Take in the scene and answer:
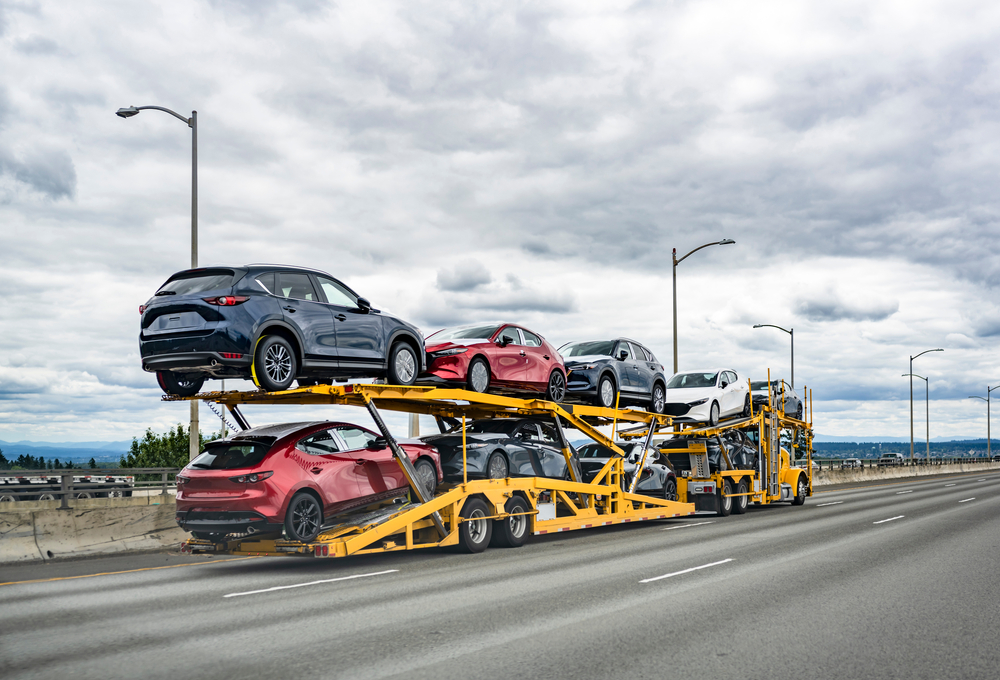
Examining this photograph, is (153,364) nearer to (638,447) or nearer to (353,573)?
(353,573)

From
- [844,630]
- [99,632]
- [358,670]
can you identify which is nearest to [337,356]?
[99,632]

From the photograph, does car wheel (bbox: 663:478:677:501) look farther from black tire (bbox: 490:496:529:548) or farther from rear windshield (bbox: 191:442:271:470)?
rear windshield (bbox: 191:442:271:470)

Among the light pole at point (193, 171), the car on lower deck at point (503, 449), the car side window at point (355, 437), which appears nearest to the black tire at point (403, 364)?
the car side window at point (355, 437)

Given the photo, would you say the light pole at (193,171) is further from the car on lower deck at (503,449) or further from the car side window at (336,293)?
the car side window at (336,293)

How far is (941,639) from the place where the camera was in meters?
7.46

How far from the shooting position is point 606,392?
18344 mm

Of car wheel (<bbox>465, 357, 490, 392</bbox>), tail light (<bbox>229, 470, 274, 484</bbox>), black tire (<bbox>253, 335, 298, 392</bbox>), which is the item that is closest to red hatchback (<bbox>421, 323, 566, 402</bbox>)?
car wheel (<bbox>465, 357, 490, 392</bbox>)

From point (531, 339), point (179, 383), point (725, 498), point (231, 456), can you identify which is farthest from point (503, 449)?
point (725, 498)

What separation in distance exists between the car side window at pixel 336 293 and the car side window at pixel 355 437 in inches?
66.9

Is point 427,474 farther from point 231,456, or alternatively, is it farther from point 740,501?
point 740,501

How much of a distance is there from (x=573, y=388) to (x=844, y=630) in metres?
10.4

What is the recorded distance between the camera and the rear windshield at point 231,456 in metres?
11.1

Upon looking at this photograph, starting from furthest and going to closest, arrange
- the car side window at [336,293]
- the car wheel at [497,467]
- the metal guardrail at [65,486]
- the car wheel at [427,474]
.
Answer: the metal guardrail at [65,486] < the car wheel at [497,467] < the car wheel at [427,474] < the car side window at [336,293]

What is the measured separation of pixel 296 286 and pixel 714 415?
13605mm
